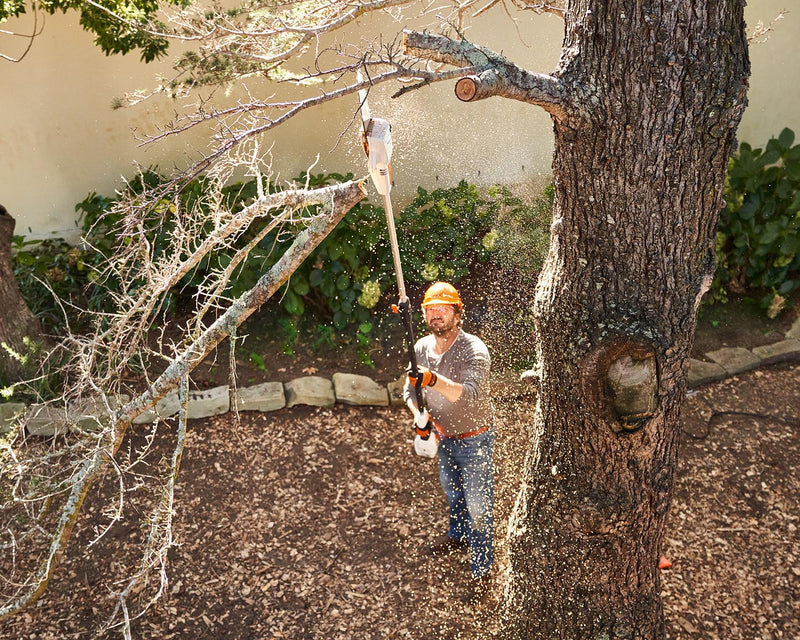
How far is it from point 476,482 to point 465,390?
1.71 ft

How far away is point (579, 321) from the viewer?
270 centimetres

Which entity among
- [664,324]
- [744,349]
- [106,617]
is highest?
[664,324]

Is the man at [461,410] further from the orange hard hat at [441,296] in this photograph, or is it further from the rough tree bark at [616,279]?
the rough tree bark at [616,279]

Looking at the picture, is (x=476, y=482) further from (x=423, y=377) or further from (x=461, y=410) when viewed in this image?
(x=423, y=377)

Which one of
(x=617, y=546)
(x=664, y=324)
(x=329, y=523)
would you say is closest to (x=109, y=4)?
(x=329, y=523)

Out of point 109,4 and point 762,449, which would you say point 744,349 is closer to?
point 762,449

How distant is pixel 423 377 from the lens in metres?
3.20

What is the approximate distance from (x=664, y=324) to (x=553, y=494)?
82cm

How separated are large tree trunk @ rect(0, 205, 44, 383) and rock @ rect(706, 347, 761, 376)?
4691 millimetres

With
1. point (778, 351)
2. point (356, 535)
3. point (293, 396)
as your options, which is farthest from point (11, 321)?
point (778, 351)

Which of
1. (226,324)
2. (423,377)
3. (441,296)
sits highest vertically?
(226,324)

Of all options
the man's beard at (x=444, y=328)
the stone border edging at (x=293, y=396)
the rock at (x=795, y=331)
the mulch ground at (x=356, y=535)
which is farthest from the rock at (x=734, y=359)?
the man's beard at (x=444, y=328)

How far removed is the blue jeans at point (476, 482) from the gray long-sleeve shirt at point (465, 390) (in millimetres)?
93

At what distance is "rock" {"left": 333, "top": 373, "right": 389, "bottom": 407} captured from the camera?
4.85 meters
